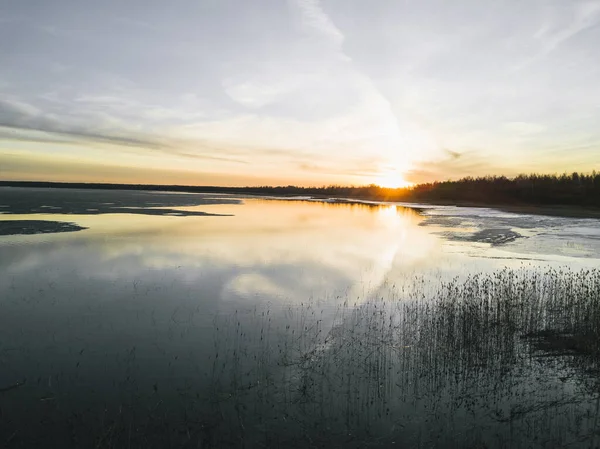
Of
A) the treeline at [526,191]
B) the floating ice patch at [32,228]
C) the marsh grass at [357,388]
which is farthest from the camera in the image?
the treeline at [526,191]

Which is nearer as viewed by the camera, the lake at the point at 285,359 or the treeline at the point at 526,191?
the lake at the point at 285,359

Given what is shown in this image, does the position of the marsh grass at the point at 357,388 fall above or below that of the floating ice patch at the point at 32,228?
below

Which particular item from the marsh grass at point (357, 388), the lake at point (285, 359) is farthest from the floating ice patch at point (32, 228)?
the marsh grass at point (357, 388)

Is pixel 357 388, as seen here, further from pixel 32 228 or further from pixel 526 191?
pixel 526 191

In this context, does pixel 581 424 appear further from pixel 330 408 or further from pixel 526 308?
pixel 526 308

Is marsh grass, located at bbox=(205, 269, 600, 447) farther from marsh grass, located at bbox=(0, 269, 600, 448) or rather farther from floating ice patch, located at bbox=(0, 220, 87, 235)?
floating ice patch, located at bbox=(0, 220, 87, 235)

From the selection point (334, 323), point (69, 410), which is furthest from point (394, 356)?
point (69, 410)

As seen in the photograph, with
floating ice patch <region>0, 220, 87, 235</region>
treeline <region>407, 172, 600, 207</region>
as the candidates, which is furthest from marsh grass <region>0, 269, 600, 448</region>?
treeline <region>407, 172, 600, 207</region>

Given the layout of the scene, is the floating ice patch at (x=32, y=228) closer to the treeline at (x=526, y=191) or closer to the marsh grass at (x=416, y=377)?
the marsh grass at (x=416, y=377)

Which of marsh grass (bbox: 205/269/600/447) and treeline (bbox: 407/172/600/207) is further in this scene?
treeline (bbox: 407/172/600/207)

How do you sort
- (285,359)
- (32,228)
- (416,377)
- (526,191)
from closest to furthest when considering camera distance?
(416,377)
(285,359)
(32,228)
(526,191)

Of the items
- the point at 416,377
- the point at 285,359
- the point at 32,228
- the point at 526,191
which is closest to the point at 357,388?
the point at 416,377

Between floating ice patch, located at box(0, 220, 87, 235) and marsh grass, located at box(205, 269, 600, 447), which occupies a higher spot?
floating ice patch, located at box(0, 220, 87, 235)

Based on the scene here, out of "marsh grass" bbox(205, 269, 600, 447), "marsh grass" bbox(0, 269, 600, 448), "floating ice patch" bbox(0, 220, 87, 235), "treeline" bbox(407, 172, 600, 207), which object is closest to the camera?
"marsh grass" bbox(0, 269, 600, 448)
